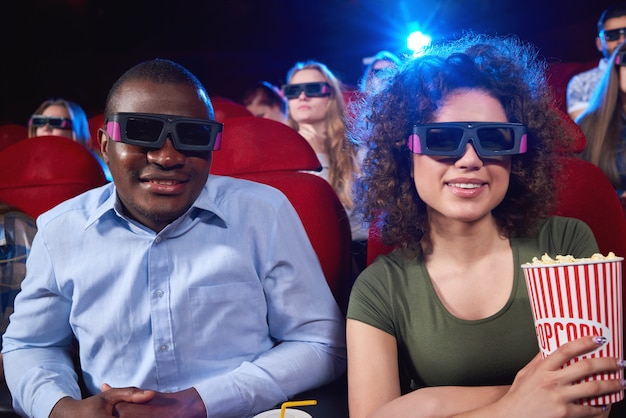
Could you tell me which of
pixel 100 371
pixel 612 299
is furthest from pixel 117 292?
pixel 612 299

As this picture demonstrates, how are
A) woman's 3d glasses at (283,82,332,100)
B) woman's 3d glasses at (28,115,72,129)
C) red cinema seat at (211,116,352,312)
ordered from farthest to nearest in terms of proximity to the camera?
1. woman's 3d glasses at (28,115,72,129)
2. woman's 3d glasses at (283,82,332,100)
3. red cinema seat at (211,116,352,312)

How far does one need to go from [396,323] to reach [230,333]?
0.27 meters

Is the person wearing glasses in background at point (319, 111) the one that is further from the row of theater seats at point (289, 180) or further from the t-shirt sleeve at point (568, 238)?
the t-shirt sleeve at point (568, 238)

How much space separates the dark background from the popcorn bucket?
14.8 ft

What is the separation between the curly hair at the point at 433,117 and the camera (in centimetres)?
101

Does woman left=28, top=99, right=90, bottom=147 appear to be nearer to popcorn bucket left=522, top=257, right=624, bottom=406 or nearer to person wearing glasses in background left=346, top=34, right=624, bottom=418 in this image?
person wearing glasses in background left=346, top=34, right=624, bottom=418

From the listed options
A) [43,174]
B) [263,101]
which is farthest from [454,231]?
[263,101]

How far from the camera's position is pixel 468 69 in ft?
3.30

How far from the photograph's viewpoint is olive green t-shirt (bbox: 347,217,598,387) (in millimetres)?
938

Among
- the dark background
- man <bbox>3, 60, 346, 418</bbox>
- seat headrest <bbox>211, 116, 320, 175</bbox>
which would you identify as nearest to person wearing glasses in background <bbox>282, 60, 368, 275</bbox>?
seat headrest <bbox>211, 116, 320, 175</bbox>

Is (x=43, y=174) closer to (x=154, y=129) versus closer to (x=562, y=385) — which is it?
(x=154, y=129)

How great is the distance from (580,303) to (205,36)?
5.20 meters

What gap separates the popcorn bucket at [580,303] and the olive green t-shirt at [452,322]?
21 cm

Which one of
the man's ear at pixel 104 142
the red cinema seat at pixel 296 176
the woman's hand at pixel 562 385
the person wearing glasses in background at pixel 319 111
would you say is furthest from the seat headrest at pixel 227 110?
the woman's hand at pixel 562 385
